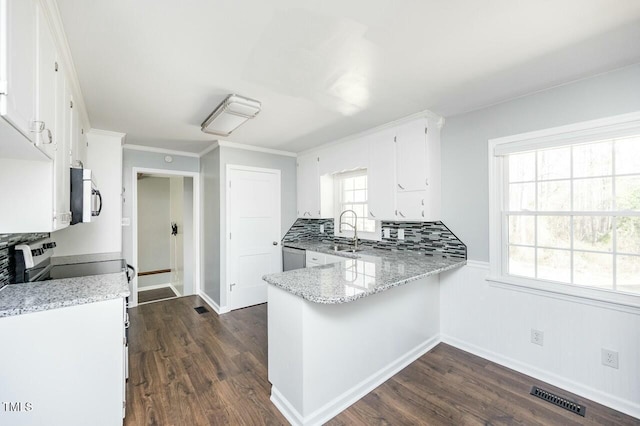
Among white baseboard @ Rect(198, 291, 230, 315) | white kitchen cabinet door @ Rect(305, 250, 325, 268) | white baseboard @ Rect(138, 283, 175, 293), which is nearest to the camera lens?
white kitchen cabinet door @ Rect(305, 250, 325, 268)

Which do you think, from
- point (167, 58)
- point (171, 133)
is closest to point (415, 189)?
point (167, 58)

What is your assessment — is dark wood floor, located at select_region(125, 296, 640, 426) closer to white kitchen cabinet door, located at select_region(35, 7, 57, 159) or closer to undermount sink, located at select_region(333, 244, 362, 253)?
undermount sink, located at select_region(333, 244, 362, 253)

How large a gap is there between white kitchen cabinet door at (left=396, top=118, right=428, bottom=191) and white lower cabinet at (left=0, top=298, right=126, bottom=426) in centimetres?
264

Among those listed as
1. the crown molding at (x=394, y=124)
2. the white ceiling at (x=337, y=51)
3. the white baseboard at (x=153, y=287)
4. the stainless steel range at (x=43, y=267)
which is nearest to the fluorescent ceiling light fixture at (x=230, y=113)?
the white ceiling at (x=337, y=51)

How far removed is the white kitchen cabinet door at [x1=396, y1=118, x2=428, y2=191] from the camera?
2854 millimetres

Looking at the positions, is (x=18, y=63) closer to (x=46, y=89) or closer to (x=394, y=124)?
(x=46, y=89)

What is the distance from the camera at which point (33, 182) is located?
149 cm

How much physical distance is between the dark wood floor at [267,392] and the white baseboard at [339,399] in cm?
4

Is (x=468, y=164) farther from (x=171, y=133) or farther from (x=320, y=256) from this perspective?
(x=171, y=133)

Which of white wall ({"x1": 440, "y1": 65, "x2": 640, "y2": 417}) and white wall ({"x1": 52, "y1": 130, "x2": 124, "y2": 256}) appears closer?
white wall ({"x1": 440, "y1": 65, "x2": 640, "y2": 417})

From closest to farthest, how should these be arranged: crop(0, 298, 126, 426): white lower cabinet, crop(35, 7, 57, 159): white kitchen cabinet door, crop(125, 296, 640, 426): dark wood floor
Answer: crop(35, 7, 57, 159): white kitchen cabinet door
crop(0, 298, 126, 426): white lower cabinet
crop(125, 296, 640, 426): dark wood floor

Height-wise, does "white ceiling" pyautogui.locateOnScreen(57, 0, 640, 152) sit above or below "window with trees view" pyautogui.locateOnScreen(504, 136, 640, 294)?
above

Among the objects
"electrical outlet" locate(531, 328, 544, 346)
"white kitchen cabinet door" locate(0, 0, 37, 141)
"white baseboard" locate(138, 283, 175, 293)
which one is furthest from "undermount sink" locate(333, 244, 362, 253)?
"white baseboard" locate(138, 283, 175, 293)

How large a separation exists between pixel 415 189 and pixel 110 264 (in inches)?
119
